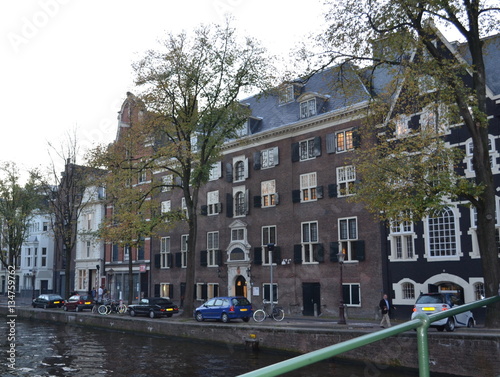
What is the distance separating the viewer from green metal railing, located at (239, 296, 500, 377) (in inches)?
84.7

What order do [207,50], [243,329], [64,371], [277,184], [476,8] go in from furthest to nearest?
[277,184] < [207,50] < [243,329] < [64,371] < [476,8]

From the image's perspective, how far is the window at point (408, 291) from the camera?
3077 centimetres

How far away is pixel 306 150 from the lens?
3822 cm

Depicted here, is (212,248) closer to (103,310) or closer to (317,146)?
(103,310)

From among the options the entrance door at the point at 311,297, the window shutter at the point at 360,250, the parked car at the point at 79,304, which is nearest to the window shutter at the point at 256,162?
the entrance door at the point at 311,297

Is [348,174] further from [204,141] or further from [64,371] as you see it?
[64,371]

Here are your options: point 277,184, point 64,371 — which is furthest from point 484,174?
point 277,184

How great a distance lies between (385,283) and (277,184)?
11795mm

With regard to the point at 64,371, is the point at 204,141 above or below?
above

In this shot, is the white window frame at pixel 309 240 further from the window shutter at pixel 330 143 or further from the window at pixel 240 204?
the window at pixel 240 204

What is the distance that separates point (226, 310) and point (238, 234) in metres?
12.2

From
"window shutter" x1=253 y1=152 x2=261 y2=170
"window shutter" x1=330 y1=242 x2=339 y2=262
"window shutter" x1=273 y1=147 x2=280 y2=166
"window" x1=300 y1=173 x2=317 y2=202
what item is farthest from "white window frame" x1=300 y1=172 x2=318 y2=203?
"window shutter" x1=253 y1=152 x2=261 y2=170

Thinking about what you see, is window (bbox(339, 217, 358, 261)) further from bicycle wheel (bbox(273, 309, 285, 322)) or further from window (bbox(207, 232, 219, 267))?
window (bbox(207, 232, 219, 267))

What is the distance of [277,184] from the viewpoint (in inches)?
1559
